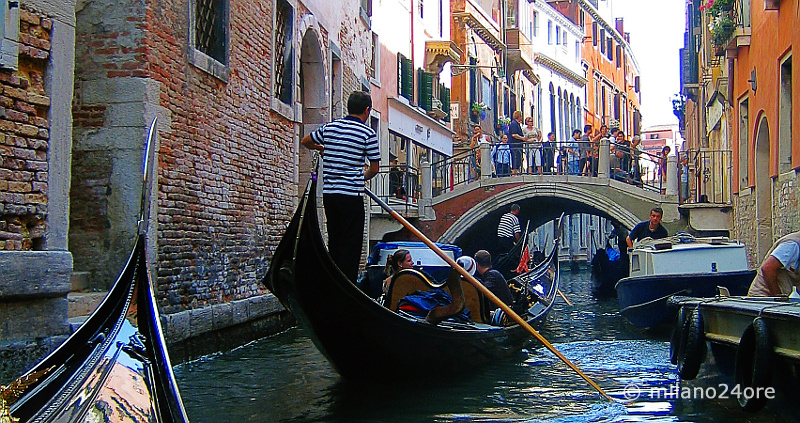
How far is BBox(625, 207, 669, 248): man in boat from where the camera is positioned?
8.41 meters

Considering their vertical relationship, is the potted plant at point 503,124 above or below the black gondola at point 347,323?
above

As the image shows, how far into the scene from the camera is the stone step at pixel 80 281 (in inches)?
199

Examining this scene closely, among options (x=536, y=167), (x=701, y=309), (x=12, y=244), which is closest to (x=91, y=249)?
(x=12, y=244)

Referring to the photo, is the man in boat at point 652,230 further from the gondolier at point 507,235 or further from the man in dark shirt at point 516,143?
the man in dark shirt at point 516,143

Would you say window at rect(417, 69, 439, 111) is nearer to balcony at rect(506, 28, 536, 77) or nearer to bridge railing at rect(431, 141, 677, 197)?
bridge railing at rect(431, 141, 677, 197)

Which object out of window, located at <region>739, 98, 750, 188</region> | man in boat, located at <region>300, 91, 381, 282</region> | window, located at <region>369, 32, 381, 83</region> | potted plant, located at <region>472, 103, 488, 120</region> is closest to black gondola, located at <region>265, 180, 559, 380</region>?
man in boat, located at <region>300, 91, 381, 282</region>

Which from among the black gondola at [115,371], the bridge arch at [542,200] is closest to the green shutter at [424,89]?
the bridge arch at [542,200]

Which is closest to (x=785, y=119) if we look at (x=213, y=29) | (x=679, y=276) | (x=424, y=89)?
(x=679, y=276)

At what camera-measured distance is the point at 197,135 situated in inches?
230

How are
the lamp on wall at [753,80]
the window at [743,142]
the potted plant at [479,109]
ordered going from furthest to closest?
1. the potted plant at [479,109]
2. the window at [743,142]
3. the lamp on wall at [753,80]

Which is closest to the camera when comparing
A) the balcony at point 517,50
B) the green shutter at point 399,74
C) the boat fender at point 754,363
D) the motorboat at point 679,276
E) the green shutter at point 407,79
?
the boat fender at point 754,363

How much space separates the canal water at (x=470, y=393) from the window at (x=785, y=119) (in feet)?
7.43

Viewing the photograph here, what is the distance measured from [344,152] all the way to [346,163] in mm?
51

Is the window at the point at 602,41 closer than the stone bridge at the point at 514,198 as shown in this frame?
No
